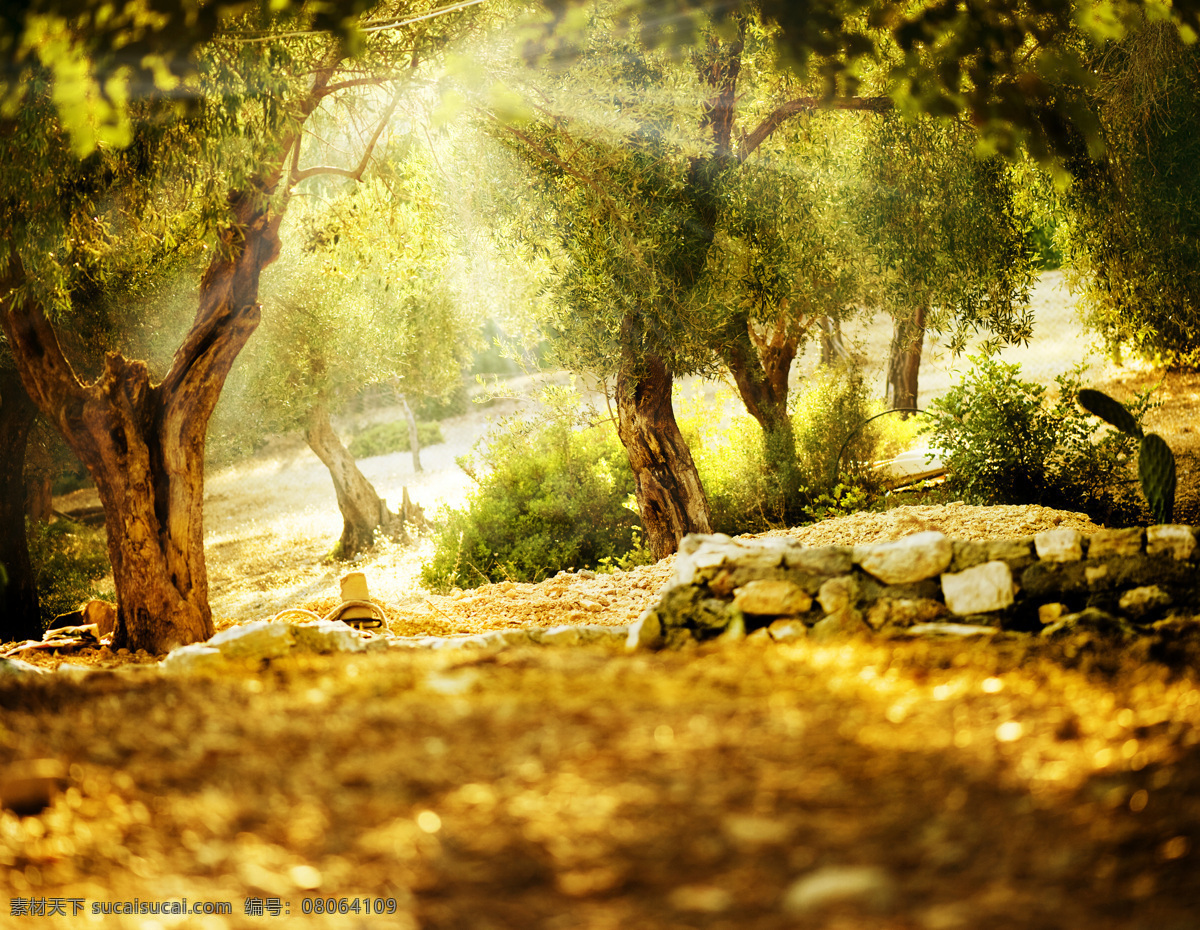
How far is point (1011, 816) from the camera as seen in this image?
1981mm

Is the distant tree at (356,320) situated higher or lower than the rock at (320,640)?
higher

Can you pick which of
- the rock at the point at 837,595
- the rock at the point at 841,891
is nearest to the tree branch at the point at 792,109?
the rock at the point at 837,595

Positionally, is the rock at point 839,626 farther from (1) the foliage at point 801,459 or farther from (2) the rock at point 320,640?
(1) the foliage at point 801,459

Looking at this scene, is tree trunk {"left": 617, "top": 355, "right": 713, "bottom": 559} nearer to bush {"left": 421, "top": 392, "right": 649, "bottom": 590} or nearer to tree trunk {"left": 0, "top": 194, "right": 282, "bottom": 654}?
bush {"left": 421, "top": 392, "right": 649, "bottom": 590}

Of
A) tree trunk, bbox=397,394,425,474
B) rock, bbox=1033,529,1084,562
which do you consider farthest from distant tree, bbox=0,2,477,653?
tree trunk, bbox=397,394,425,474

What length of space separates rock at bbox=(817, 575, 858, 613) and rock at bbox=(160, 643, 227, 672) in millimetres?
2750

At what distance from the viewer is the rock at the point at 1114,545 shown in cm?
378

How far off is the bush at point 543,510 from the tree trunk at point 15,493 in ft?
15.7

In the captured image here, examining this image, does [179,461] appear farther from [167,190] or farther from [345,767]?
[345,767]

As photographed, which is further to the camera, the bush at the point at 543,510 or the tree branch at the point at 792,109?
the bush at the point at 543,510

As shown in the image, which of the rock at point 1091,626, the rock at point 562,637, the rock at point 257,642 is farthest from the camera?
the rock at point 562,637

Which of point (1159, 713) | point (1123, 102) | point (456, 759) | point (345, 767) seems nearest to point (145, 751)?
point (345, 767)

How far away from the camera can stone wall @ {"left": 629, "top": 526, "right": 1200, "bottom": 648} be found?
3719mm

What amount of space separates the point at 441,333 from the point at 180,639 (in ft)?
33.3
